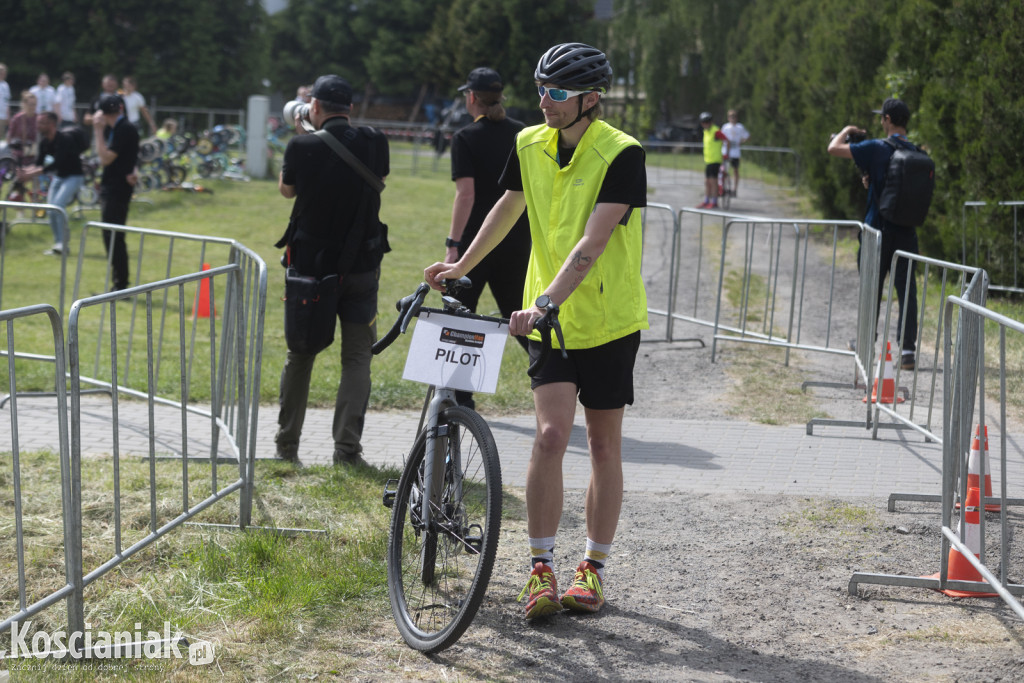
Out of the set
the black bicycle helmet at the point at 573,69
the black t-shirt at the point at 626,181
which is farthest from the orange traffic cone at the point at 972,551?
the black bicycle helmet at the point at 573,69

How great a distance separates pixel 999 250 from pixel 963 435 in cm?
860

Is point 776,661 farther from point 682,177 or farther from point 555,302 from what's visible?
point 682,177

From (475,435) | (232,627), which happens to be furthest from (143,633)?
(475,435)

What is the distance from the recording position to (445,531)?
404 cm

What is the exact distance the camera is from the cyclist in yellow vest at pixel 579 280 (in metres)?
3.89

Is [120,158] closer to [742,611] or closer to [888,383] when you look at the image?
[888,383]

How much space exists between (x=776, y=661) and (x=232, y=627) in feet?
6.15

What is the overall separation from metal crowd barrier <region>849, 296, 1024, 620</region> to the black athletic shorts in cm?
128

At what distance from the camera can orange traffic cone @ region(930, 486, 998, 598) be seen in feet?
14.8

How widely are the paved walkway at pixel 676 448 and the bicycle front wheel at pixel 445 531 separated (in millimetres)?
1827

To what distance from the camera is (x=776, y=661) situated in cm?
389

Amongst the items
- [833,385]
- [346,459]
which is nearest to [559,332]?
[346,459]

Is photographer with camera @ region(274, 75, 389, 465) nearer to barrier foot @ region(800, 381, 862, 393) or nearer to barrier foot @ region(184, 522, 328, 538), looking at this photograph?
barrier foot @ region(184, 522, 328, 538)

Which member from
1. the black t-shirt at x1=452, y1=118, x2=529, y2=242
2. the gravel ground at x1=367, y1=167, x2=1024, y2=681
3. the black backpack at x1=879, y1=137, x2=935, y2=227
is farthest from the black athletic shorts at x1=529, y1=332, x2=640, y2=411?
the black backpack at x1=879, y1=137, x2=935, y2=227
